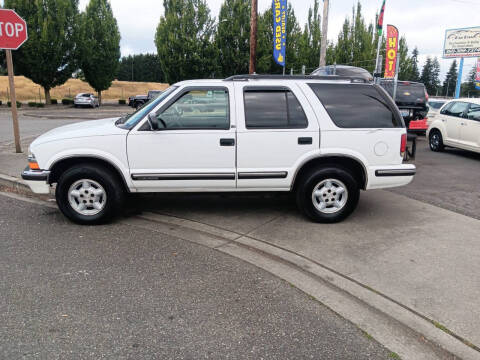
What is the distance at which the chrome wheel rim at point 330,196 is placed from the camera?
5492mm

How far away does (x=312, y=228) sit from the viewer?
539 centimetres

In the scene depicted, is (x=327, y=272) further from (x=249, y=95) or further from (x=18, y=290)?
(x=18, y=290)

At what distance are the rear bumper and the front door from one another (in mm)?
1824

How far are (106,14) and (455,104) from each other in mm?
36999

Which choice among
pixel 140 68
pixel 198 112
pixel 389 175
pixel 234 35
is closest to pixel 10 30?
pixel 198 112

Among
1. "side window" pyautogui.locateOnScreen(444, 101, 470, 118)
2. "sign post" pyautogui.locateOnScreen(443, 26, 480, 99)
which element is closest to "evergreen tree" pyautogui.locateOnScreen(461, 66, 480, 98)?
"sign post" pyautogui.locateOnScreen(443, 26, 480, 99)

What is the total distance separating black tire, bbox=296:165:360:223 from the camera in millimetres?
5395

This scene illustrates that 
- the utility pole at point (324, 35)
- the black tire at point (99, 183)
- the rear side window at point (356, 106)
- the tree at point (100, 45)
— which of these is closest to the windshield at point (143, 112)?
the black tire at point (99, 183)

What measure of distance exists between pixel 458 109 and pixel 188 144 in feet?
30.6

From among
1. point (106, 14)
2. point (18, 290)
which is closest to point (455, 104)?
point (18, 290)

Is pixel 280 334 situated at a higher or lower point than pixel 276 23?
lower

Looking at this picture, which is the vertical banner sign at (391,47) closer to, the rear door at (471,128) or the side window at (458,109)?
the side window at (458,109)

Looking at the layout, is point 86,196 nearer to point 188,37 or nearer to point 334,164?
point 334,164

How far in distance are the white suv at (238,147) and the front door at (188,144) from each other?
0.5 inches
